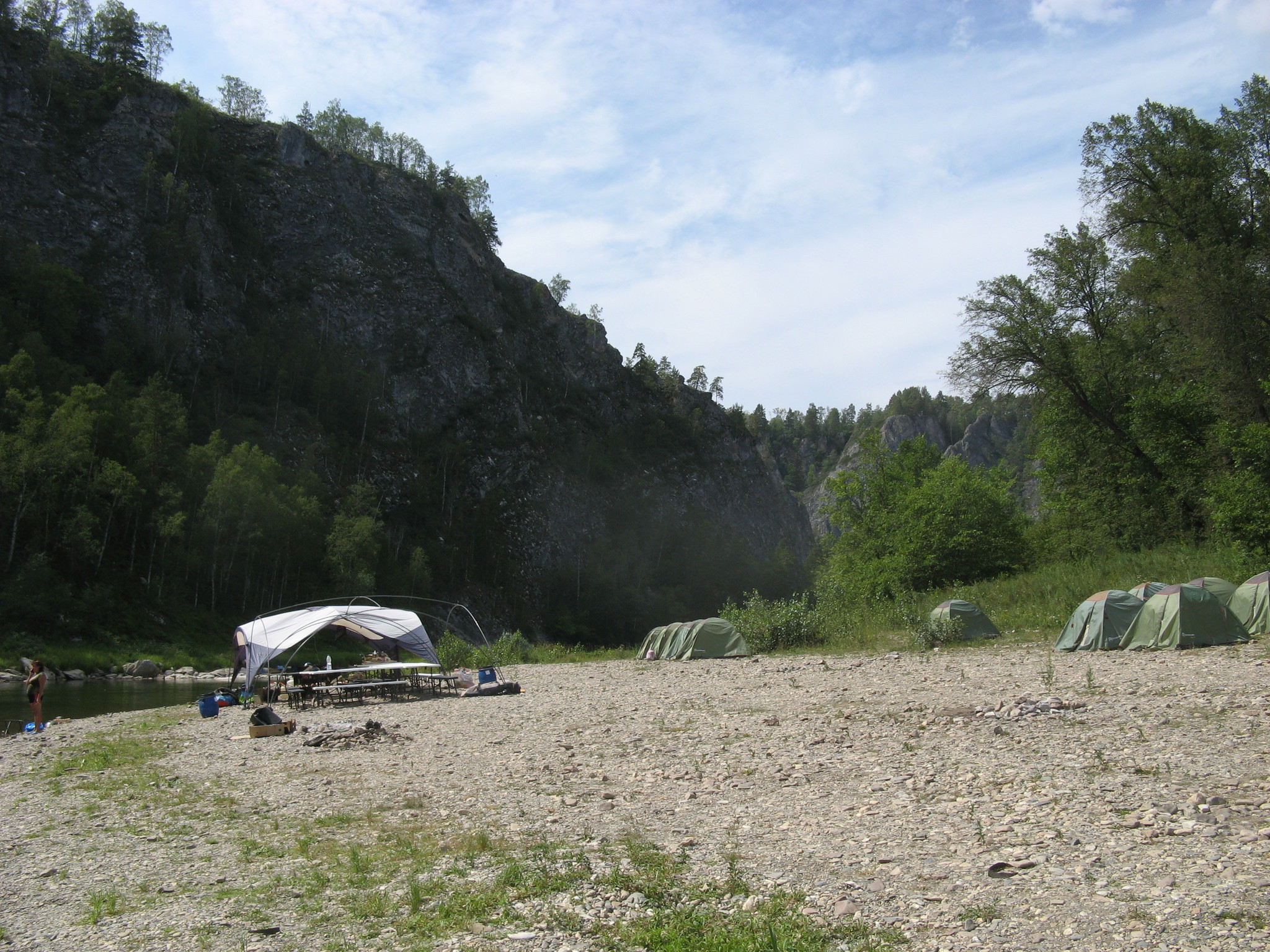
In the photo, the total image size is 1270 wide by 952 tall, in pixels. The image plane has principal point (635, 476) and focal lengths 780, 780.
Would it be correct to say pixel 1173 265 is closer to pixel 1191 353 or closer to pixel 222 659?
A: pixel 1191 353

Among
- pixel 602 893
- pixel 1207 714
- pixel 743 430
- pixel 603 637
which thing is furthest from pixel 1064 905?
pixel 743 430

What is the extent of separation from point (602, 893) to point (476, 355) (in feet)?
307

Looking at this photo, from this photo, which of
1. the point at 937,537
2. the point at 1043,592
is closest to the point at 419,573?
the point at 937,537

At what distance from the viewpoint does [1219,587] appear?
835 inches

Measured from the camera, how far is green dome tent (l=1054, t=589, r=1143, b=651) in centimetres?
2062

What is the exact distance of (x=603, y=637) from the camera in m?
91.3

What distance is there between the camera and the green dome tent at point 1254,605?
19922mm

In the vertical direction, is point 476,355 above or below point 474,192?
below

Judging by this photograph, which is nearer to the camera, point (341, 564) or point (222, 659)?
point (222, 659)

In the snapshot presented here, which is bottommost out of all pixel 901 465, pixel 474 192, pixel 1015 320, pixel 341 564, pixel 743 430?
pixel 341 564

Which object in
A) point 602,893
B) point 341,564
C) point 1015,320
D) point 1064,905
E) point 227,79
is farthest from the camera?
point 227,79

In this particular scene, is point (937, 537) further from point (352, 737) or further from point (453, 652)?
point (352, 737)

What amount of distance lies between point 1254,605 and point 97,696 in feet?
125

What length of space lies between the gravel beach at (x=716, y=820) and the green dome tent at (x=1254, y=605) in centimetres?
529
